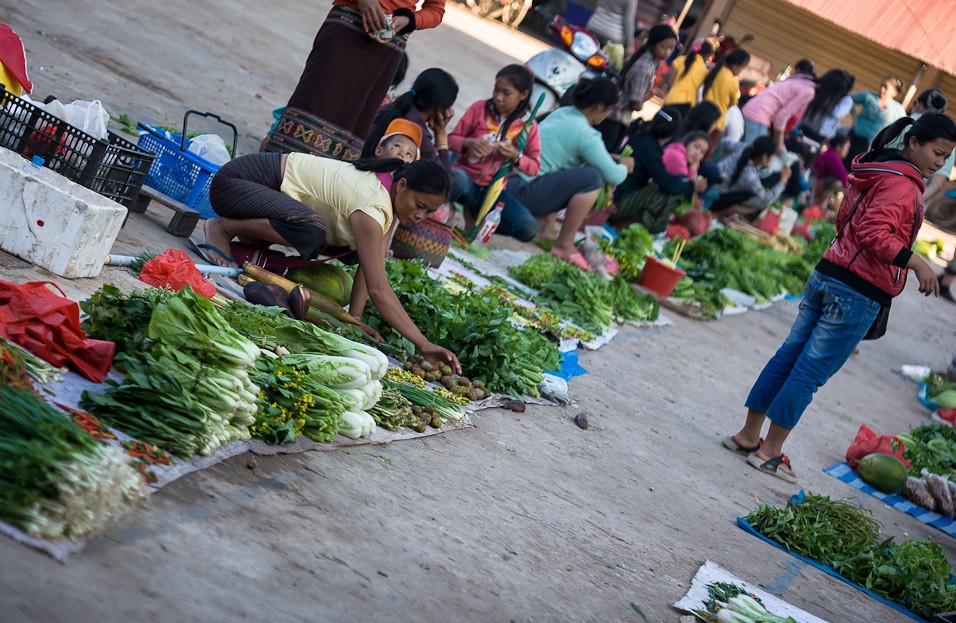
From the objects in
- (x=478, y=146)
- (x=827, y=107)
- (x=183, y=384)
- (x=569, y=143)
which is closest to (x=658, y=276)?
(x=569, y=143)

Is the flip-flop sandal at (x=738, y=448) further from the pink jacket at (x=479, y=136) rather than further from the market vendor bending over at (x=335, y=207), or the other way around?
the pink jacket at (x=479, y=136)

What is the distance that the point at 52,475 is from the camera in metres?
2.54

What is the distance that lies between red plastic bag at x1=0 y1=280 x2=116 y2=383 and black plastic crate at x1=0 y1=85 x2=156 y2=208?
139 cm

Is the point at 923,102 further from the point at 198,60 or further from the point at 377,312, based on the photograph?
the point at 377,312

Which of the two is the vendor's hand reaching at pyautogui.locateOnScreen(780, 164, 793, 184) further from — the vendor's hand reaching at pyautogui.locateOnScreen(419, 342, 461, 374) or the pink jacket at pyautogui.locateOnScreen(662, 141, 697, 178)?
the vendor's hand reaching at pyautogui.locateOnScreen(419, 342, 461, 374)

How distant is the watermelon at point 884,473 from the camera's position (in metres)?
7.04

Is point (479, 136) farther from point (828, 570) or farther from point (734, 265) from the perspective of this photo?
point (734, 265)

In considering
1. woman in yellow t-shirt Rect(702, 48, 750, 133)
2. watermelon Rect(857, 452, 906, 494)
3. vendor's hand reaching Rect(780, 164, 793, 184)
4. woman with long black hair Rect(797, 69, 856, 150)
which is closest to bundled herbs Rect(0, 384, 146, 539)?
watermelon Rect(857, 452, 906, 494)

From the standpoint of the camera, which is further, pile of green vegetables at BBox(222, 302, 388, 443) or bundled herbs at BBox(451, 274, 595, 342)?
bundled herbs at BBox(451, 274, 595, 342)

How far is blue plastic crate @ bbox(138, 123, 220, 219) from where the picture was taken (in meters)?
5.94

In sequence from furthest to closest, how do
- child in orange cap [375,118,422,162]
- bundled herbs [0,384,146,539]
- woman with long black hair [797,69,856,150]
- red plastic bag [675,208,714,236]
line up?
1. woman with long black hair [797,69,856,150]
2. red plastic bag [675,208,714,236]
3. child in orange cap [375,118,422,162]
4. bundled herbs [0,384,146,539]

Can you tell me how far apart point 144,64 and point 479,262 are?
11.2 ft

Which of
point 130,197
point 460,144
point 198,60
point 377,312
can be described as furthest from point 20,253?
point 198,60

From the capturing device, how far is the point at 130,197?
520cm
